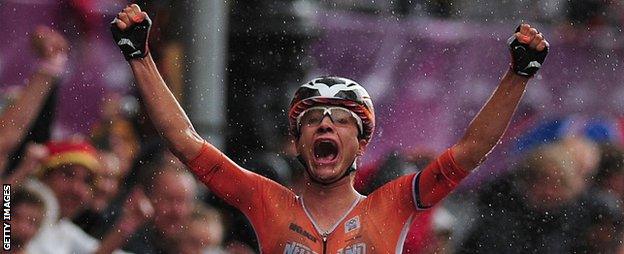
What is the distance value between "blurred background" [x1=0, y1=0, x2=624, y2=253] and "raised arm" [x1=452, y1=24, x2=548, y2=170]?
85.9 inches

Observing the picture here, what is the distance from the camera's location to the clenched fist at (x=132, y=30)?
7.36 meters

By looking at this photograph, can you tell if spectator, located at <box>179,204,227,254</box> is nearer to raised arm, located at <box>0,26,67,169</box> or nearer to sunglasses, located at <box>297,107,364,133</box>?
raised arm, located at <box>0,26,67,169</box>

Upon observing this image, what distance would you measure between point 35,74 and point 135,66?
4.76 ft

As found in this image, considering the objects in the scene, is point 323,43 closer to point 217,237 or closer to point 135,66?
point 217,237

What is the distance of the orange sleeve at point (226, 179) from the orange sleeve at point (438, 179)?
2.12 ft

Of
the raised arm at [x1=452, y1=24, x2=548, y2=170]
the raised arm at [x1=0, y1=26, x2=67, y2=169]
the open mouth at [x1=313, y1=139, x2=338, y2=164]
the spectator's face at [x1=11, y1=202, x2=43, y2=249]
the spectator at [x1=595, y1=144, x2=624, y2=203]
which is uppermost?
the raised arm at [x1=452, y1=24, x2=548, y2=170]

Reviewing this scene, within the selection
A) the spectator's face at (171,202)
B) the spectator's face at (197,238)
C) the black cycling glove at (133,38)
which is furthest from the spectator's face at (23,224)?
the black cycling glove at (133,38)

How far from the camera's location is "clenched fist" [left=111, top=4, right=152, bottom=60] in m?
7.36

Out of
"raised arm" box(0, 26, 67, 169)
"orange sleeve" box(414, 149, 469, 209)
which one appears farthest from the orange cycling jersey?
"raised arm" box(0, 26, 67, 169)

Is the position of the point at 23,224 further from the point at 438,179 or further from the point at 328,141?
the point at 438,179

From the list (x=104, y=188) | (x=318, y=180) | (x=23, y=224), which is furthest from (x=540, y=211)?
(x=23, y=224)

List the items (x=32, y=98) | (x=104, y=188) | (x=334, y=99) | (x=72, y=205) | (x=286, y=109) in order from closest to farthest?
(x=334, y=99) → (x=32, y=98) → (x=72, y=205) → (x=104, y=188) → (x=286, y=109)

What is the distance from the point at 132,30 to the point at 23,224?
169 cm

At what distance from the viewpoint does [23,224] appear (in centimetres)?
871
